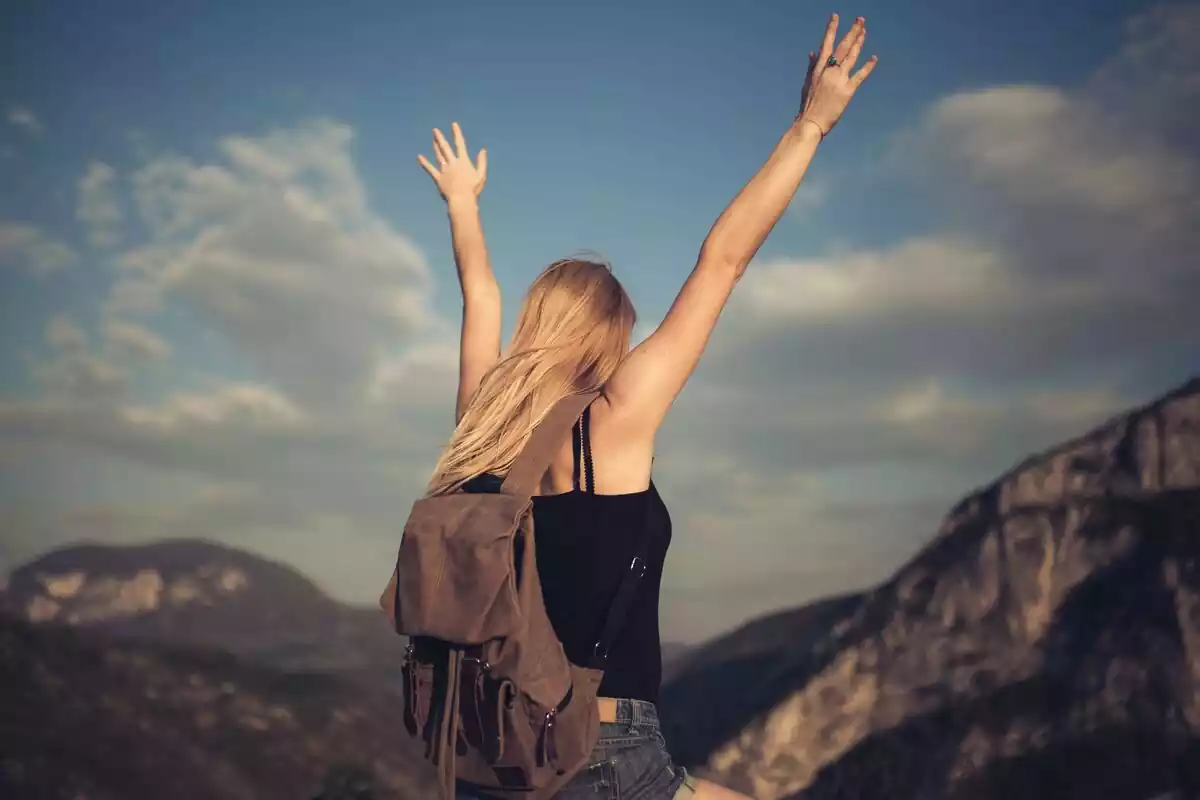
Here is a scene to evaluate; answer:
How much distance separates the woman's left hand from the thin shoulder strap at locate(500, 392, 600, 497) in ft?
6.40

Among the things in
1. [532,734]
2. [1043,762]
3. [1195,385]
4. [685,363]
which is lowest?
[1043,762]

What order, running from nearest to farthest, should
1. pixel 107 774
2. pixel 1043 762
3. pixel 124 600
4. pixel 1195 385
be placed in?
1. pixel 107 774
2. pixel 1043 762
3. pixel 1195 385
4. pixel 124 600

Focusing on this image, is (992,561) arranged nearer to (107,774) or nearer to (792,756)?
(792,756)

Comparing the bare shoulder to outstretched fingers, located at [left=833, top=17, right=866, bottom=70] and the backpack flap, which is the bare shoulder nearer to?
the backpack flap

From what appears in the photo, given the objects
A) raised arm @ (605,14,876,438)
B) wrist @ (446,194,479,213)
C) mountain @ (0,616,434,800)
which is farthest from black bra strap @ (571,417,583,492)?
mountain @ (0,616,434,800)

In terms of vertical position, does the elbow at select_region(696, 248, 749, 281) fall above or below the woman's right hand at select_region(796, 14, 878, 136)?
below

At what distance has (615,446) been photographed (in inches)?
119

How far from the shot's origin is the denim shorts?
9.52ft

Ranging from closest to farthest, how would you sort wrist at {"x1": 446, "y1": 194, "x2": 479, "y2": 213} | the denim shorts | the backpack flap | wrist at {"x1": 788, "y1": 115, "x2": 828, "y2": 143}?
the backpack flap
the denim shorts
wrist at {"x1": 788, "y1": 115, "x2": 828, "y2": 143}
wrist at {"x1": 446, "y1": 194, "x2": 479, "y2": 213}

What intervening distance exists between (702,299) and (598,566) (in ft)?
2.59

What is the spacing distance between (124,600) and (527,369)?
848 inches

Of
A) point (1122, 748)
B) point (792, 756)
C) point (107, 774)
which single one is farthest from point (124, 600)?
point (1122, 748)

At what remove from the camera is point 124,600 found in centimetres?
2202

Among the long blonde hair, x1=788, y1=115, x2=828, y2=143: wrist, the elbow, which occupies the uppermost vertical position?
x1=788, y1=115, x2=828, y2=143: wrist
